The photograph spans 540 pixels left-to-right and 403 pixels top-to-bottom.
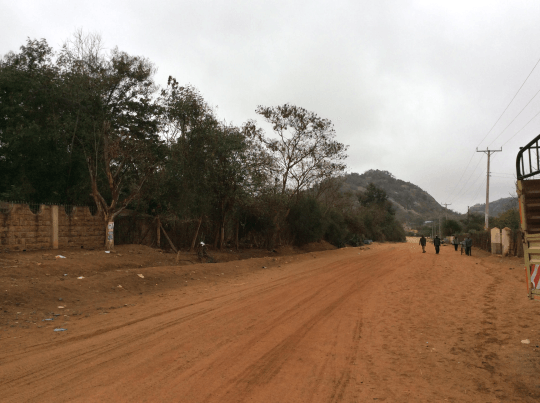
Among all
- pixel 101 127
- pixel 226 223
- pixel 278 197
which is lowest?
pixel 226 223

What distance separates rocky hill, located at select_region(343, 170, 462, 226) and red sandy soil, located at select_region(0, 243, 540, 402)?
153m

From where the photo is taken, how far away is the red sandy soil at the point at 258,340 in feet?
15.8

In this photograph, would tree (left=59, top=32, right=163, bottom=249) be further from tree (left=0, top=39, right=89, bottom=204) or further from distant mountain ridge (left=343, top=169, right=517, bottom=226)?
distant mountain ridge (left=343, top=169, right=517, bottom=226)

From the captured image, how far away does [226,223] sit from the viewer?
2688 cm

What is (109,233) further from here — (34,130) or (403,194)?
(403,194)

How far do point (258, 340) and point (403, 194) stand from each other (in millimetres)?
181975

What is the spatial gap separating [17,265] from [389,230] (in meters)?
71.0

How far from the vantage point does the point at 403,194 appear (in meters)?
178

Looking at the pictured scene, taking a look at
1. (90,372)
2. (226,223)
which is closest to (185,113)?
(226,223)

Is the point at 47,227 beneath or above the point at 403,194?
beneath

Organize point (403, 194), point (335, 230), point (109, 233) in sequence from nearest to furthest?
1. point (109, 233)
2. point (335, 230)
3. point (403, 194)

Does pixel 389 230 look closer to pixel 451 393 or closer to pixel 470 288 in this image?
pixel 470 288

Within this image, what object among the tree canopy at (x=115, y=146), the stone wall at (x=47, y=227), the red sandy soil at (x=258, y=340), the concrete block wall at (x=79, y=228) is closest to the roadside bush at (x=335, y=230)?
the tree canopy at (x=115, y=146)

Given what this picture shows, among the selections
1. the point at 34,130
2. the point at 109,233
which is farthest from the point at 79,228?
the point at 34,130
